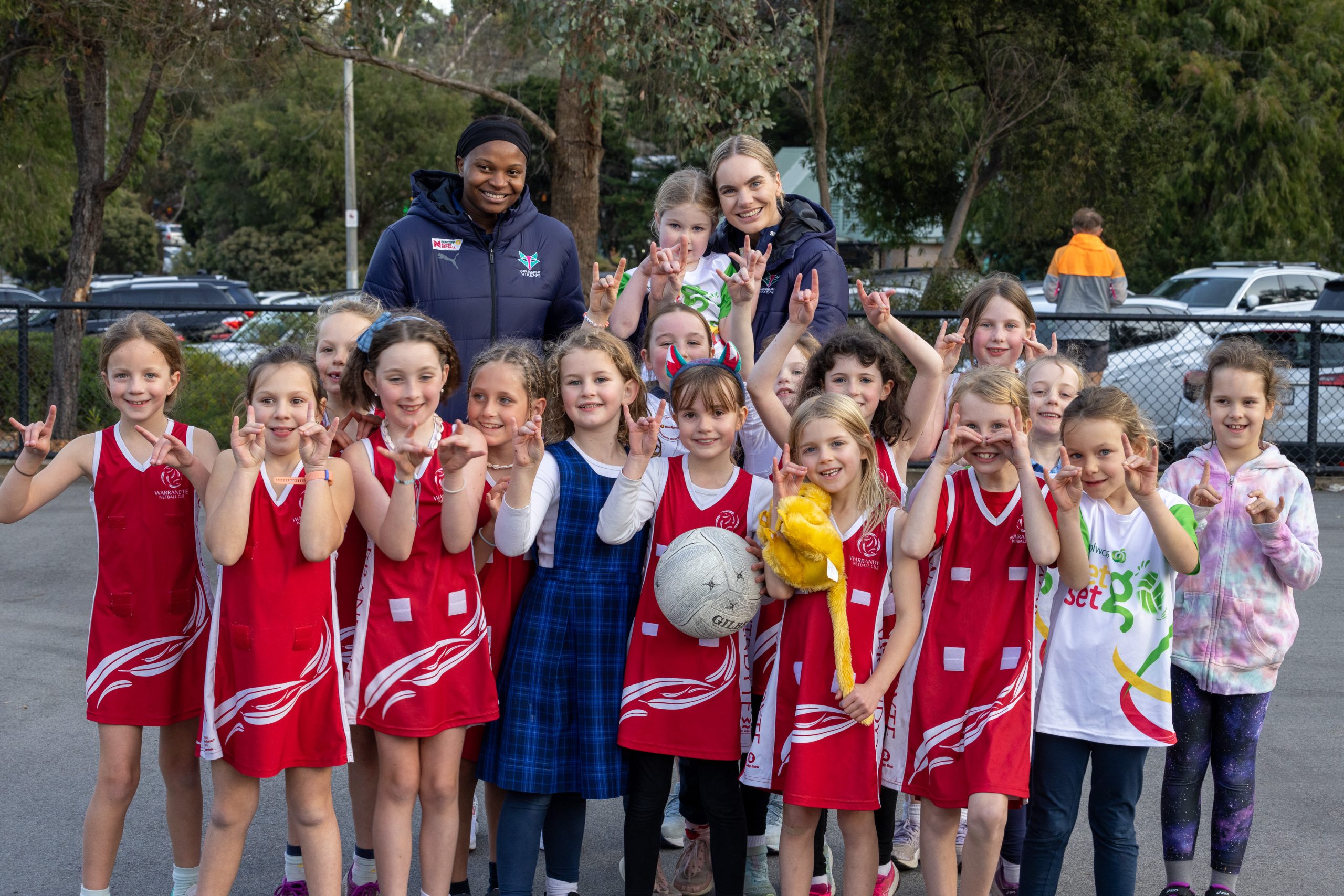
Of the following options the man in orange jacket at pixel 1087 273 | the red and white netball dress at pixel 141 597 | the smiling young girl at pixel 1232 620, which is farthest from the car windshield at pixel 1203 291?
the red and white netball dress at pixel 141 597

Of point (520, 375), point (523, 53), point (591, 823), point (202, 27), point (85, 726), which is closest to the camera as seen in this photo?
point (520, 375)

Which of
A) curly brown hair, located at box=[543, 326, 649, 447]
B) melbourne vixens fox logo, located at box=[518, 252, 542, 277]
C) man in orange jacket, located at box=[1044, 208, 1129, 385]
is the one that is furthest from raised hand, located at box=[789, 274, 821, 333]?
man in orange jacket, located at box=[1044, 208, 1129, 385]

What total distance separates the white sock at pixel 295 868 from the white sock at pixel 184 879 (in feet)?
0.89

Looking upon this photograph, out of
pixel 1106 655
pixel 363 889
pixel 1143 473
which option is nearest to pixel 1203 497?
pixel 1143 473

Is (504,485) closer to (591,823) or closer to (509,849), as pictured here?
(509,849)

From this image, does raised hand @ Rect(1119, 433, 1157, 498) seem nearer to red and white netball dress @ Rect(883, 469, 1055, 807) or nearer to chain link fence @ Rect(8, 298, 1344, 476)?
red and white netball dress @ Rect(883, 469, 1055, 807)

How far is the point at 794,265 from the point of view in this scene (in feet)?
14.0

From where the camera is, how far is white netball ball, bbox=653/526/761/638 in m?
3.17

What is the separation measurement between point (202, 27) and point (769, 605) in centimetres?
905

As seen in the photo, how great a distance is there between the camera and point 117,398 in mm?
3396

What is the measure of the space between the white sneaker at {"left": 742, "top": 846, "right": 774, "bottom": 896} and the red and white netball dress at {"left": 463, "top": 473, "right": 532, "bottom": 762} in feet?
2.98

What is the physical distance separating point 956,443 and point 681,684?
992 mm

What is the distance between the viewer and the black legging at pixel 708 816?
3338 mm

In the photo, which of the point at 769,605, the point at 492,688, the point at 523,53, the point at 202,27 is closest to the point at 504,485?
the point at 492,688
